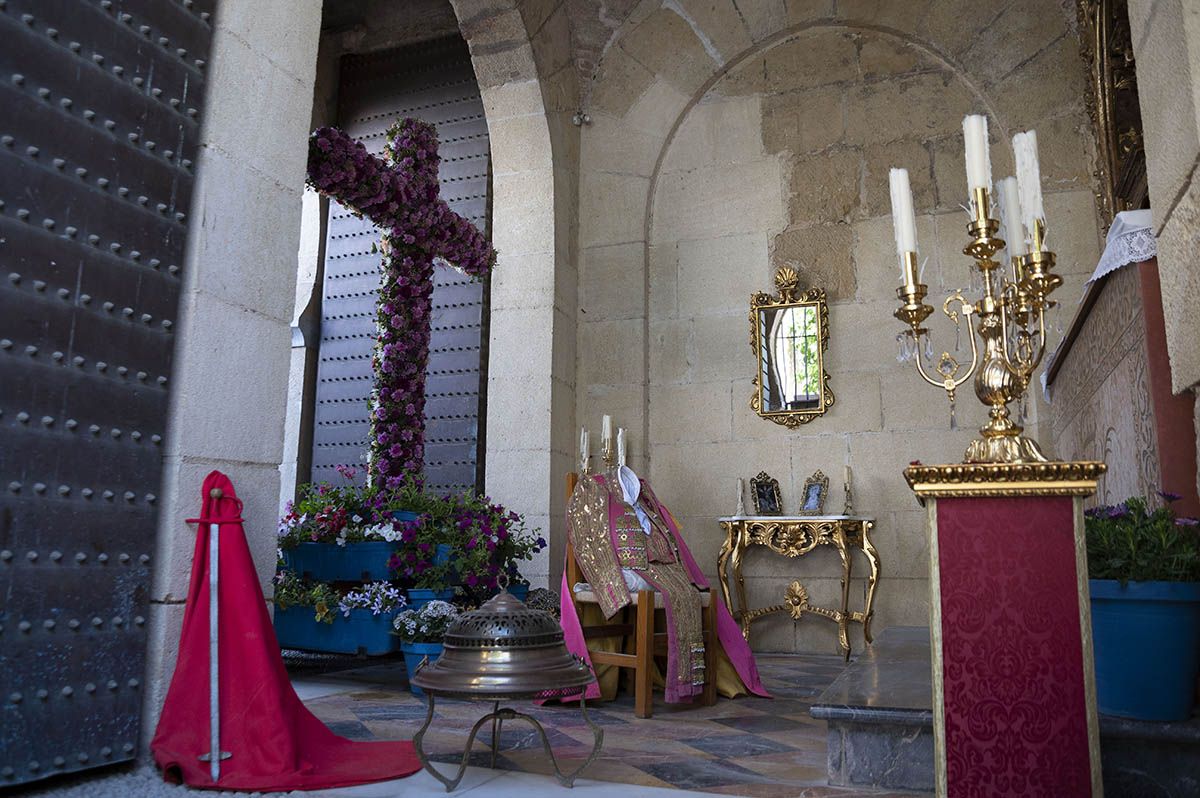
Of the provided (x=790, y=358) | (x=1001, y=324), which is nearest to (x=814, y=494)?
(x=790, y=358)

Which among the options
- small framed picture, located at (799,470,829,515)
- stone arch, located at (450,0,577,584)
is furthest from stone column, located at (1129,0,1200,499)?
stone arch, located at (450,0,577,584)

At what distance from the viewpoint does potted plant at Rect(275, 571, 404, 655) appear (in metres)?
4.57

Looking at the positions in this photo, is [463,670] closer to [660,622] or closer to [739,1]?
[660,622]

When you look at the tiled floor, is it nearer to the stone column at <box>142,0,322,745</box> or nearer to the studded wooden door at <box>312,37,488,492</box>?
the stone column at <box>142,0,322,745</box>

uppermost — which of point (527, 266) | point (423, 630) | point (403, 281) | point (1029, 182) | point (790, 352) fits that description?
point (527, 266)

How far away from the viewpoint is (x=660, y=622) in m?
4.56

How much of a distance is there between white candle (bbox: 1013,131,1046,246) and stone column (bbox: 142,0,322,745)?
251cm

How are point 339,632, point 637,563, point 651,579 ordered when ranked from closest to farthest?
1. point 651,579
2. point 637,563
3. point 339,632

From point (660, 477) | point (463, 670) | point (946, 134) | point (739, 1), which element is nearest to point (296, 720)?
point (463, 670)

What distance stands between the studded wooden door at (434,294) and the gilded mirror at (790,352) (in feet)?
7.98

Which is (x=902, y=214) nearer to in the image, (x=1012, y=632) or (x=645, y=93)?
(x=1012, y=632)

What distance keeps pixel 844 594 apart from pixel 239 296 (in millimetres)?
4438

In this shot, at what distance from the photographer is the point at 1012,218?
2.32 metres

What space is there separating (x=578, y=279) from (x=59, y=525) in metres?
5.23
